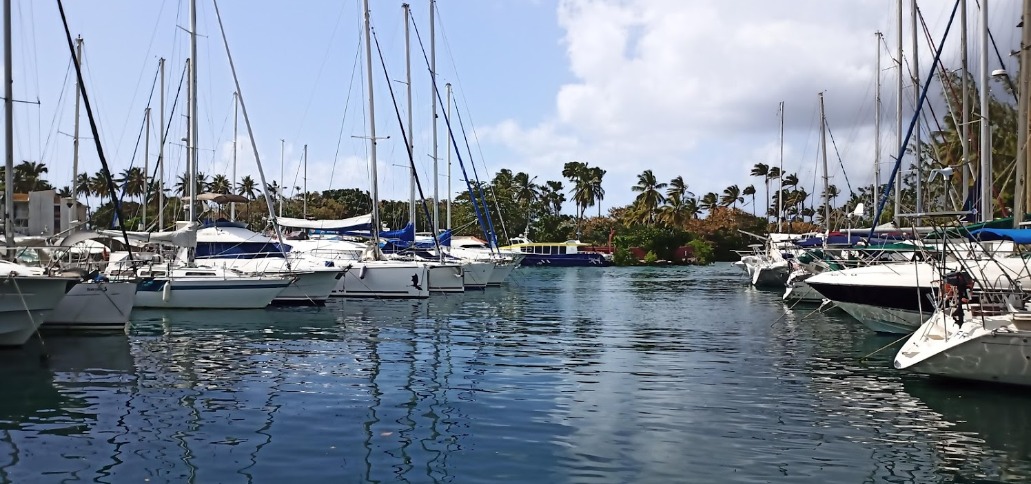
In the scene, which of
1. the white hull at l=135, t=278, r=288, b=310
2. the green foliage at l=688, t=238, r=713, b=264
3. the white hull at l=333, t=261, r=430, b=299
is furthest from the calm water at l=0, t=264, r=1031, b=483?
the green foliage at l=688, t=238, r=713, b=264

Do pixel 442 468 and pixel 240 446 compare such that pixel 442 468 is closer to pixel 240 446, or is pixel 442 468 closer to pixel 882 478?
pixel 240 446

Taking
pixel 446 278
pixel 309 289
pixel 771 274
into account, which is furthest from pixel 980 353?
pixel 771 274

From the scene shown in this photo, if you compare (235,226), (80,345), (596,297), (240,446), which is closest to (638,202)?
(596,297)

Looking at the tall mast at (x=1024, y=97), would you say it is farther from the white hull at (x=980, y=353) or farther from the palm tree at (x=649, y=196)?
the palm tree at (x=649, y=196)

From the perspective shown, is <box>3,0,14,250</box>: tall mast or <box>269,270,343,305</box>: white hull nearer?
<box>3,0,14,250</box>: tall mast

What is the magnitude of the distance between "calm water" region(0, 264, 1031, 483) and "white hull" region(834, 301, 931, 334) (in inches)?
14.4

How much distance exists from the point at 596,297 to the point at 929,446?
107 ft

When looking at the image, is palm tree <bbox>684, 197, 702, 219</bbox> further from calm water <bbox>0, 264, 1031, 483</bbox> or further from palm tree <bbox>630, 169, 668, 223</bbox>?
calm water <bbox>0, 264, 1031, 483</bbox>

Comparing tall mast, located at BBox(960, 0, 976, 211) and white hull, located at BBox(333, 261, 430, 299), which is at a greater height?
tall mast, located at BBox(960, 0, 976, 211)

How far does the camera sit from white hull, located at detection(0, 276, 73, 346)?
18.4 m

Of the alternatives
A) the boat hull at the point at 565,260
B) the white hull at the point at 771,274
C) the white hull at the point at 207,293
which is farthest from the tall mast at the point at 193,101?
the boat hull at the point at 565,260

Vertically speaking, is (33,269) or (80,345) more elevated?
(33,269)

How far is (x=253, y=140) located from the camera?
3266 cm

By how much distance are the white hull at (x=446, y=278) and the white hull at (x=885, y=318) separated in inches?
865
